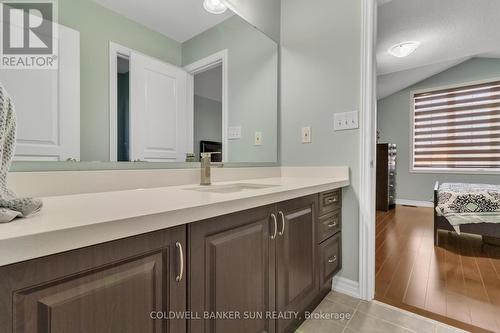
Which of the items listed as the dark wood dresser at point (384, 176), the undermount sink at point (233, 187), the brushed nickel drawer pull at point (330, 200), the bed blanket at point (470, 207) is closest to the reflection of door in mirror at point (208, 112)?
the undermount sink at point (233, 187)

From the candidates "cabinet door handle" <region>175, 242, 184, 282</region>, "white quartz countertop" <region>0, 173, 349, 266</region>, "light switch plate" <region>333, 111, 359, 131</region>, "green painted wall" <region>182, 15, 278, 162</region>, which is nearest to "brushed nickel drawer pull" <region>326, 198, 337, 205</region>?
"light switch plate" <region>333, 111, 359, 131</region>

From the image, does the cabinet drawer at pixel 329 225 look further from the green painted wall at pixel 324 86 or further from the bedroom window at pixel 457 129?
Answer: the bedroom window at pixel 457 129

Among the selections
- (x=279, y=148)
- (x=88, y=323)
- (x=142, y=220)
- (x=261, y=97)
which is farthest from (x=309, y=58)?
(x=88, y=323)

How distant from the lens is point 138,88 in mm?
1139

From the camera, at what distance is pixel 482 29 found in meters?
2.88

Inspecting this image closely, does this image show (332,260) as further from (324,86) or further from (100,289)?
(100,289)

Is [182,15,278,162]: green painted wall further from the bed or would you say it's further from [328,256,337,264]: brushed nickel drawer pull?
the bed

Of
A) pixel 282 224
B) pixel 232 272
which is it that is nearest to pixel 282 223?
pixel 282 224

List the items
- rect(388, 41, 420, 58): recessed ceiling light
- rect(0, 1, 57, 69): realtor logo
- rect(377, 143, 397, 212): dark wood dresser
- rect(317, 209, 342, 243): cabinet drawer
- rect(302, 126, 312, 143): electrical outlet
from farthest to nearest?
1. rect(377, 143, 397, 212): dark wood dresser
2. rect(388, 41, 420, 58): recessed ceiling light
3. rect(302, 126, 312, 143): electrical outlet
4. rect(317, 209, 342, 243): cabinet drawer
5. rect(0, 1, 57, 69): realtor logo

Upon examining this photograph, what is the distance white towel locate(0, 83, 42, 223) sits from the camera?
502mm

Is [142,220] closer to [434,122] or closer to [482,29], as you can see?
[482,29]

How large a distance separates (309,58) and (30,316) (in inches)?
78.9

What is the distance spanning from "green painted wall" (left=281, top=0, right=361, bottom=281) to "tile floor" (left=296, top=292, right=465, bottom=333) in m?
0.20

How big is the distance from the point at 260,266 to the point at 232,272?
6.4 inches
